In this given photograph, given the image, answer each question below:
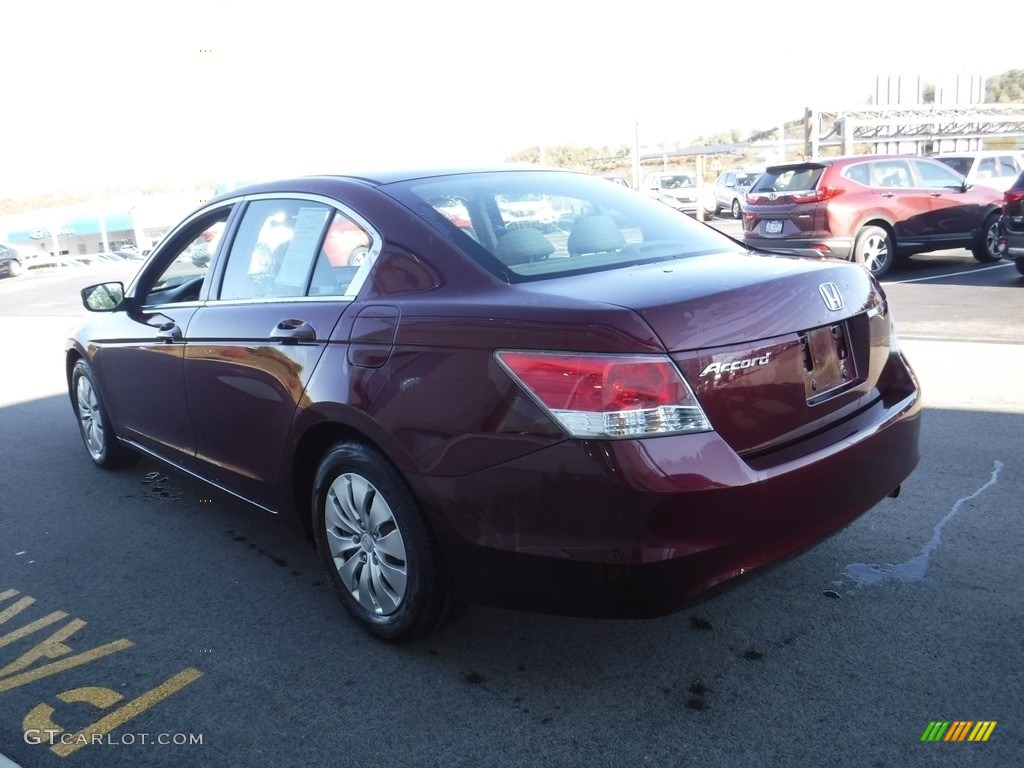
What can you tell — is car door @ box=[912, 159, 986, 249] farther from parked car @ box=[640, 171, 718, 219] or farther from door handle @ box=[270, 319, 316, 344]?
parked car @ box=[640, 171, 718, 219]

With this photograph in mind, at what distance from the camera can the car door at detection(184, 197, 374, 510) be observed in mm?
3461

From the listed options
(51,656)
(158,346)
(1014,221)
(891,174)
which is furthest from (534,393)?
(891,174)

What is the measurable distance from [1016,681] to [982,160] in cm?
1822

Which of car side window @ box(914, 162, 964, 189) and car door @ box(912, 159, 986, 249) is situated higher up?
car side window @ box(914, 162, 964, 189)

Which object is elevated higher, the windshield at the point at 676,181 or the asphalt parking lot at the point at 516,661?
the windshield at the point at 676,181

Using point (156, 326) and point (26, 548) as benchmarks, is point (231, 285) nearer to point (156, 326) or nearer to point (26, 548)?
point (156, 326)

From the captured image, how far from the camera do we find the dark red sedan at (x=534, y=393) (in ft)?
8.45

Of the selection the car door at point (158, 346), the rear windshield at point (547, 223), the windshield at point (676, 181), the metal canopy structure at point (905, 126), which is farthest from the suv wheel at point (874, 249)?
the windshield at point (676, 181)

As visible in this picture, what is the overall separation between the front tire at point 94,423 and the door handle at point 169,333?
122 cm

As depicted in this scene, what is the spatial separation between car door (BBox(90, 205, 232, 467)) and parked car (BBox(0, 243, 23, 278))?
32.7 m

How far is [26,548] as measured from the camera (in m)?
4.64

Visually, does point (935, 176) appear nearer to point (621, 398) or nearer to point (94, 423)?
point (94, 423)
